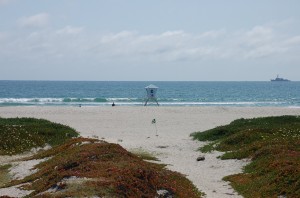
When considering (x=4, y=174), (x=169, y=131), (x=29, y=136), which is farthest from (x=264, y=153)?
(x=169, y=131)

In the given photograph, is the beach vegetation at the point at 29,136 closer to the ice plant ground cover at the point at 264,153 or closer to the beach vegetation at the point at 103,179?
the beach vegetation at the point at 103,179

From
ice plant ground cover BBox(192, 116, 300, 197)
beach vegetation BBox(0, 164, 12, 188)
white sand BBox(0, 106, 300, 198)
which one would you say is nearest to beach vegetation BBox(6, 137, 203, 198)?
beach vegetation BBox(0, 164, 12, 188)

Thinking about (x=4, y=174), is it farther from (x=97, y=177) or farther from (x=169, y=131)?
(x=169, y=131)

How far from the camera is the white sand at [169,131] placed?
29.7m

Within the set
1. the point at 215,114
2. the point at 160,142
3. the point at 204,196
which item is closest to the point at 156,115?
the point at 215,114

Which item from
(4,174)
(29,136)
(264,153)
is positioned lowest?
(4,174)

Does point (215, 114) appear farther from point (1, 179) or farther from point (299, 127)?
point (1, 179)

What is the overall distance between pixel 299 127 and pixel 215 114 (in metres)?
34.8

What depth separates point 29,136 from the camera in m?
40.5

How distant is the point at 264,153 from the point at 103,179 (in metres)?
14.5

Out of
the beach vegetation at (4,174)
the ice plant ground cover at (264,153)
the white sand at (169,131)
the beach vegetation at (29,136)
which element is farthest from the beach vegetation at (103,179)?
the beach vegetation at (29,136)

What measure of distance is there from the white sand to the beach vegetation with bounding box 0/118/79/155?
4581 mm

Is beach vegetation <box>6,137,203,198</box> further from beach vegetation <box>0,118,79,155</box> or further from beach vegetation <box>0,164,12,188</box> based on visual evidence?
beach vegetation <box>0,118,79,155</box>

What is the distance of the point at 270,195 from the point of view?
22.2m
